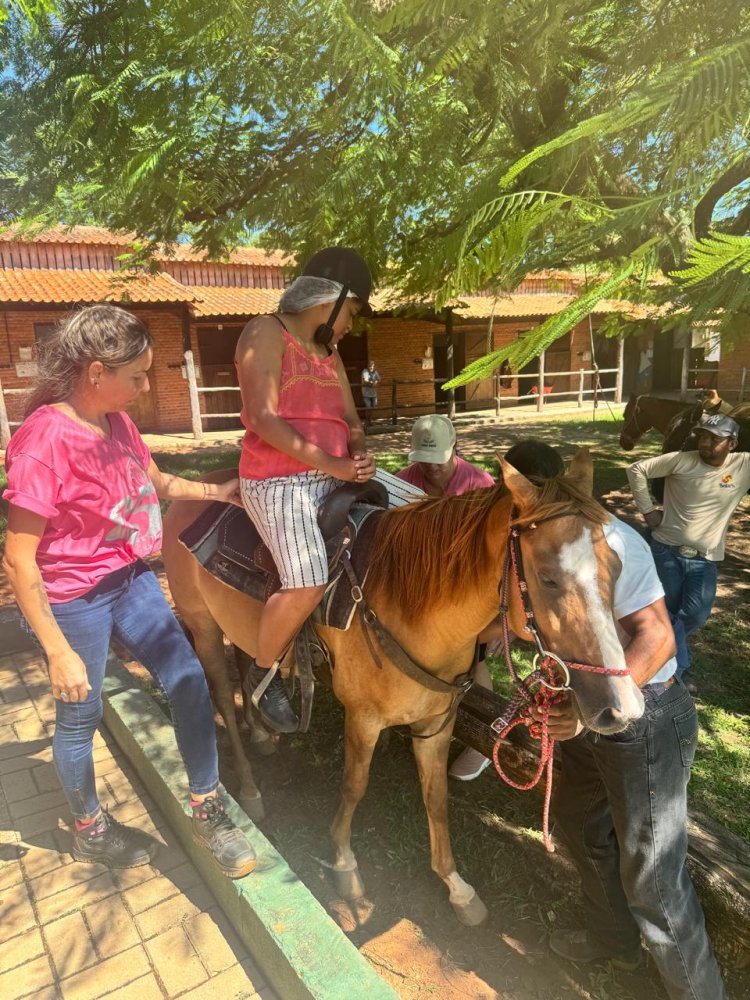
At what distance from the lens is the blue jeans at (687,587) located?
415 centimetres

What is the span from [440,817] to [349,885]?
52cm

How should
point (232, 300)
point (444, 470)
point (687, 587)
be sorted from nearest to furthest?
point (444, 470) → point (687, 587) → point (232, 300)

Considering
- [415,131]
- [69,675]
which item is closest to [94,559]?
[69,675]

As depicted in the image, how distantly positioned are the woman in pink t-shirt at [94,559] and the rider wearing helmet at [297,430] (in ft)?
1.29

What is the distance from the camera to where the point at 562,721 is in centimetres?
177

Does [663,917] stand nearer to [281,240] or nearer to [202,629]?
[202,629]

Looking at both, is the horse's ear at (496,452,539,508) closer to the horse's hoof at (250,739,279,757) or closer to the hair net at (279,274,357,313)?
the hair net at (279,274,357,313)

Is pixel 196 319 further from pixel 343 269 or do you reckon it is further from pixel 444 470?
pixel 343 269

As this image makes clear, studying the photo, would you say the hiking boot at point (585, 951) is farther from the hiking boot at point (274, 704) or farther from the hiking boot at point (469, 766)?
the hiking boot at point (274, 704)

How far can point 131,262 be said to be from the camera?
703 cm

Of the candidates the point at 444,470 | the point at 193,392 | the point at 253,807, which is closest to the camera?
the point at 253,807

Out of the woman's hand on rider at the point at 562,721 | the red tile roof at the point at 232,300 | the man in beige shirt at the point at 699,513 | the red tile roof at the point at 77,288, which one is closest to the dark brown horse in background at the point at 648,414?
the man in beige shirt at the point at 699,513

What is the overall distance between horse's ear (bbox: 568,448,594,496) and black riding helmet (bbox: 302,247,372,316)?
3.84 ft

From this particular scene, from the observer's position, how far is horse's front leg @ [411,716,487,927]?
102 inches
